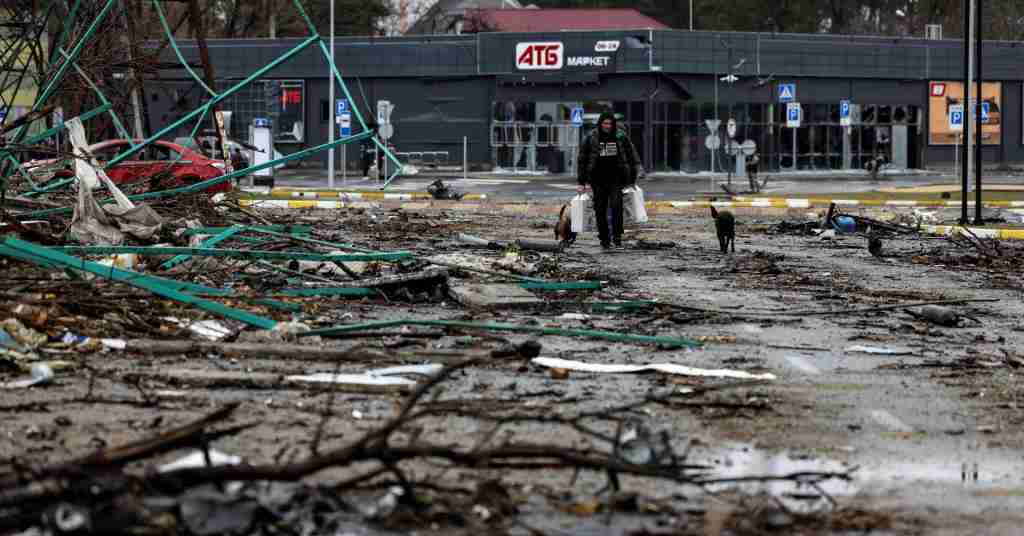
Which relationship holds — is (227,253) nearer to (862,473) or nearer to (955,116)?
(862,473)

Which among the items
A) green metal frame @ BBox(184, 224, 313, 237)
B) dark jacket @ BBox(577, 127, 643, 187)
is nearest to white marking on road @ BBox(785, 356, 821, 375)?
green metal frame @ BBox(184, 224, 313, 237)

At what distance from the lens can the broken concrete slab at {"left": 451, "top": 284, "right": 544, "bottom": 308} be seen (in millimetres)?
12477

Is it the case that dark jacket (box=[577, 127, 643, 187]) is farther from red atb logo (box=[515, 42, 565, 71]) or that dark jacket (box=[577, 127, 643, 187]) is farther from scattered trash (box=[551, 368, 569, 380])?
red atb logo (box=[515, 42, 565, 71])

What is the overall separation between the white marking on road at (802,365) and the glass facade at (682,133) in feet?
185

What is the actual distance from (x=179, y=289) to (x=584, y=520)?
638 cm

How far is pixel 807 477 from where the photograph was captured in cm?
638

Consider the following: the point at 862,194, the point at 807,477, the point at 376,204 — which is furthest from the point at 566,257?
the point at 862,194

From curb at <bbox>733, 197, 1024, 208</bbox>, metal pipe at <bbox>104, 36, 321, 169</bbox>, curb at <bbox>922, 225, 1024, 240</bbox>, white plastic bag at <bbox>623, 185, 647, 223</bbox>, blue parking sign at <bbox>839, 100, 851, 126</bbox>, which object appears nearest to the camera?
metal pipe at <bbox>104, 36, 321, 169</bbox>

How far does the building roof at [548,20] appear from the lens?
8019cm

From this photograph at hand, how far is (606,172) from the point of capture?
68.4ft

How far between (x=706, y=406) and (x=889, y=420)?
840 millimetres

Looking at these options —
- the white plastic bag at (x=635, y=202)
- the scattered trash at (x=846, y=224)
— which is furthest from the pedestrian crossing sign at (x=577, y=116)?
the white plastic bag at (x=635, y=202)

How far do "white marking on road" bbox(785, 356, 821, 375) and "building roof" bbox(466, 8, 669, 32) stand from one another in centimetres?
6975

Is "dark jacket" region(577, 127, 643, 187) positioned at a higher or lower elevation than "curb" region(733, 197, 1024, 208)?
higher
